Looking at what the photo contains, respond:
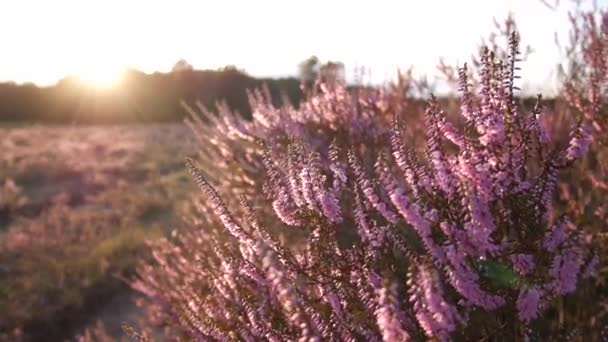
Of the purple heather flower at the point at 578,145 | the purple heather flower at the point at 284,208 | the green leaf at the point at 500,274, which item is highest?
the purple heather flower at the point at 578,145

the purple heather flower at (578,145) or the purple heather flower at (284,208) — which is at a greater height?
the purple heather flower at (578,145)

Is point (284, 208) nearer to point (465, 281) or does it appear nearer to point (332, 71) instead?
point (465, 281)

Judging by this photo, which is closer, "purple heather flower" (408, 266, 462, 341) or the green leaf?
"purple heather flower" (408, 266, 462, 341)

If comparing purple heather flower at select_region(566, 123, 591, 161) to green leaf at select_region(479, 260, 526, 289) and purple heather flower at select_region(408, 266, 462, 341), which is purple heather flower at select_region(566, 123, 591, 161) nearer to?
green leaf at select_region(479, 260, 526, 289)

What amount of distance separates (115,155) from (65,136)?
755 cm

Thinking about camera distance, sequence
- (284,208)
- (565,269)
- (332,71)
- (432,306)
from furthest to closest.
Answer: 1. (332,71)
2. (284,208)
3. (565,269)
4. (432,306)

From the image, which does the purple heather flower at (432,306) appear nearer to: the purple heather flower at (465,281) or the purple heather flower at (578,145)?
the purple heather flower at (465,281)

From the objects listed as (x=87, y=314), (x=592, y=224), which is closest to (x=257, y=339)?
(x=592, y=224)

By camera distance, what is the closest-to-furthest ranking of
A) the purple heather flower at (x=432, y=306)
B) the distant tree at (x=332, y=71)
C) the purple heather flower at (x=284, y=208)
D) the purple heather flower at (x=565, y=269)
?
the purple heather flower at (x=432, y=306), the purple heather flower at (x=565, y=269), the purple heather flower at (x=284, y=208), the distant tree at (x=332, y=71)

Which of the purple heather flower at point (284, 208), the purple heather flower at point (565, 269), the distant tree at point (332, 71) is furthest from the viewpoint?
the distant tree at point (332, 71)

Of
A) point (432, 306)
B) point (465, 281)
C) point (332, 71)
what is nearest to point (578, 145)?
point (465, 281)

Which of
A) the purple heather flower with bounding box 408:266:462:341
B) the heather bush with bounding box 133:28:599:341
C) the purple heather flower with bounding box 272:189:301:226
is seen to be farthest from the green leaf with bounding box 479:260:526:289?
the purple heather flower with bounding box 272:189:301:226

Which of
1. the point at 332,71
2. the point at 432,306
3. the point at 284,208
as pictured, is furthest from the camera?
the point at 332,71

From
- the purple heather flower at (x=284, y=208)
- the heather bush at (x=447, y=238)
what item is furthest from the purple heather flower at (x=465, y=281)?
the purple heather flower at (x=284, y=208)
